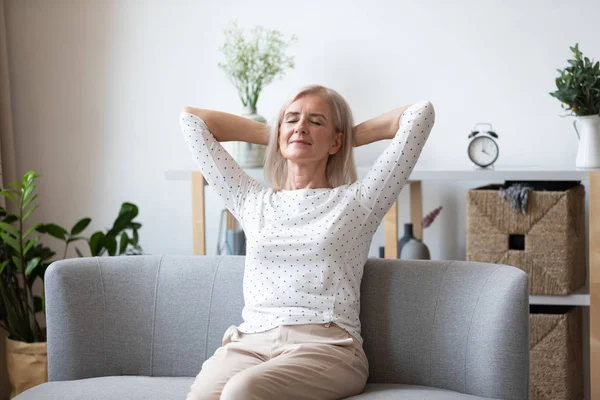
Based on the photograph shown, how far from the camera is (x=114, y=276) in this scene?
223 centimetres

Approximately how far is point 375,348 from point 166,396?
20.3 inches

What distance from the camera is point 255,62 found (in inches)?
123

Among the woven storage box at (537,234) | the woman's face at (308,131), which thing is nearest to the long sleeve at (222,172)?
the woman's face at (308,131)

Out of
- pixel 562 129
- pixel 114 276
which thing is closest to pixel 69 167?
pixel 114 276

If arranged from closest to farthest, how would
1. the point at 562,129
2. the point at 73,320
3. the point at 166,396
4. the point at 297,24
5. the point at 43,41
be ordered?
the point at 166,396, the point at 73,320, the point at 562,129, the point at 297,24, the point at 43,41

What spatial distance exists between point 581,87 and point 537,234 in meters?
0.48

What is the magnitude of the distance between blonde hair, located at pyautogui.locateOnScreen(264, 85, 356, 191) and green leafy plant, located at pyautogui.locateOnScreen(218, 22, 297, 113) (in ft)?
2.82

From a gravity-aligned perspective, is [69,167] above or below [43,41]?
below

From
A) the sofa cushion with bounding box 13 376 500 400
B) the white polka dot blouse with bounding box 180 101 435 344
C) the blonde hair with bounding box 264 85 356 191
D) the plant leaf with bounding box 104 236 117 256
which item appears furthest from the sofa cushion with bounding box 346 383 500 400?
the plant leaf with bounding box 104 236 117 256

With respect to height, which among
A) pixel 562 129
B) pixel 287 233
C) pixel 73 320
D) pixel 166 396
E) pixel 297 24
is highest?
pixel 297 24

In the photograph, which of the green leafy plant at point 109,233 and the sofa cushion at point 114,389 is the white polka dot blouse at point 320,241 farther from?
the green leafy plant at point 109,233

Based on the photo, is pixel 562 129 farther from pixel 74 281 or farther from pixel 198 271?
pixel 74 281

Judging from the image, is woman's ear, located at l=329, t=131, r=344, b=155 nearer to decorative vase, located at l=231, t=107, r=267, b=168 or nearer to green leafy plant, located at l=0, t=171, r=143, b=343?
decorative vase, located at l=231, t=107, r=267, b=168

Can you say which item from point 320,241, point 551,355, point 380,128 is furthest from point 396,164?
point 551,355
